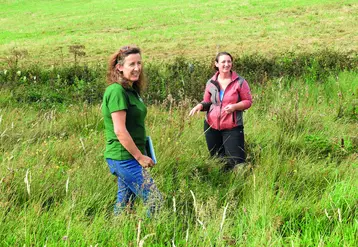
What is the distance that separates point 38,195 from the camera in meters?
3.45

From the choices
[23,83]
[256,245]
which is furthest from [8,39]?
[256,245]

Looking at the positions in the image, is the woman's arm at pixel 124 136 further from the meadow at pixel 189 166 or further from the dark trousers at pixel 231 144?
the dark trousers at pixel 231 144

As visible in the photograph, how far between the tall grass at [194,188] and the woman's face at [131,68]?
89cm

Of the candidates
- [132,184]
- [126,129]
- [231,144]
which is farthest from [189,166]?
[126,129]

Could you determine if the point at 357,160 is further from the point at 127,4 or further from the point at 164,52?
the point at 127,4

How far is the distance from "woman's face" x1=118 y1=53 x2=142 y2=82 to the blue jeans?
2.08 ft

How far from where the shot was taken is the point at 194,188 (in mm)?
3941

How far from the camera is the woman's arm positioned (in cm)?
325

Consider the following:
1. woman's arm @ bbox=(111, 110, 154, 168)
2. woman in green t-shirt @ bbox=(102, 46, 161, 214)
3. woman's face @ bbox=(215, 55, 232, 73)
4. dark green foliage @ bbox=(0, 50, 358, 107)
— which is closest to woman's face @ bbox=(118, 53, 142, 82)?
woman in green t-shirt @ bbox=(102, 46, 161, 214)

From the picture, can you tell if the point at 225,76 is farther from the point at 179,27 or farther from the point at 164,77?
the point at 179,27

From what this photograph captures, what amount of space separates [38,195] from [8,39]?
24.6 m

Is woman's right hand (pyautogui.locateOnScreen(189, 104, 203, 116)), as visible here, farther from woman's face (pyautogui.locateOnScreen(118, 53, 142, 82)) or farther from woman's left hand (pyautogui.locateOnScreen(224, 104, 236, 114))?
woman's face (pyautogui.locateOnScreen(118, 53, 142, 82))

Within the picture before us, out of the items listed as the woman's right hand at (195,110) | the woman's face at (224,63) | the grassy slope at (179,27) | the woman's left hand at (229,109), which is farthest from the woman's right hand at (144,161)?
the grassy slope at (179,27)

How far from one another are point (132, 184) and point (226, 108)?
5.12ft
